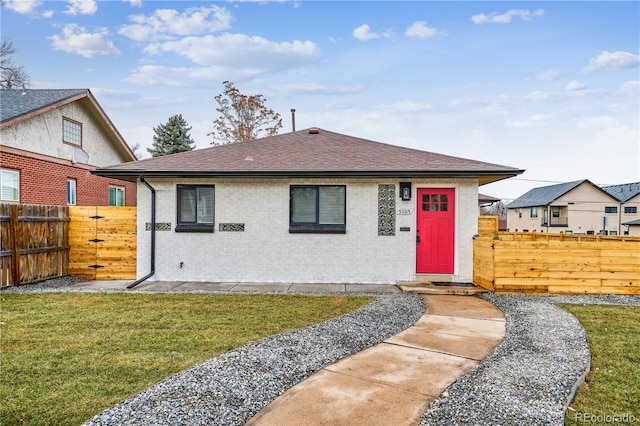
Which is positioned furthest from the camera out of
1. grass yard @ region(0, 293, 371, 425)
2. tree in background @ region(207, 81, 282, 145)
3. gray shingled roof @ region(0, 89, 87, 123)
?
tree in background @ region(207, 81, 282, 145)

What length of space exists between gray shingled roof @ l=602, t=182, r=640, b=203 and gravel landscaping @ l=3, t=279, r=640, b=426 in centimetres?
4613

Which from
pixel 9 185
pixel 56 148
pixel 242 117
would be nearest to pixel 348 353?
pixel 9 185

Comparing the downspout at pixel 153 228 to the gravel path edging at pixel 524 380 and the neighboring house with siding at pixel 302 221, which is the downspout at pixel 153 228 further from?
the gravel path edging at pixel 524 380

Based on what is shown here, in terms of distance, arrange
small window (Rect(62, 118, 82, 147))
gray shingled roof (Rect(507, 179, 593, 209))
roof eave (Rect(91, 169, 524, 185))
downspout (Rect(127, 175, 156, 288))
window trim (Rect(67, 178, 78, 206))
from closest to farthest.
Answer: roof eave (Rect(91, 169, 524, 185)) < downspout (Rect(127, 175, 156, 288)) < small window (Rect(62, 118, 82, 147)) < window trim (Rect(67, 178, 78, 206)) < gray shingled roof (Rect(507, 179, 593, 209))

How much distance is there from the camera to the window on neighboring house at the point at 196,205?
9125mm

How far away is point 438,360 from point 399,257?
4.94 metres

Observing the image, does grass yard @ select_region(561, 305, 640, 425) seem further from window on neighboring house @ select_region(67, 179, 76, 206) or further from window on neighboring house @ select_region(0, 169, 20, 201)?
window on neighboring house @ select_region(67, 179, 76, 206)

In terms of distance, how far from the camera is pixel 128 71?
45.9ft

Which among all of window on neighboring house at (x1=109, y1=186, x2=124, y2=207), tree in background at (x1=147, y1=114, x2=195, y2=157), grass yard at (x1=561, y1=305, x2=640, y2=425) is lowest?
grass yard at (x1=561, y1=305, x2=640, y2=425)

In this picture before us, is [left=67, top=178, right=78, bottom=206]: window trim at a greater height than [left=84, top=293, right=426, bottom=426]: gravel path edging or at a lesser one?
greater

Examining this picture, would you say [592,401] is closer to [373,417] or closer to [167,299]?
[373,417]

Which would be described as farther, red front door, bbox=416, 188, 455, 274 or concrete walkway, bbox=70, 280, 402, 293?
red front door, bbox=416, 188, 455, 274

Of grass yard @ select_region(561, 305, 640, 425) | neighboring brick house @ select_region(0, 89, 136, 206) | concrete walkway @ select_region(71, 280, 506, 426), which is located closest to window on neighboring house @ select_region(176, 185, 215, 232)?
concrete walkway @ select_region(71, 280, 506, 426)

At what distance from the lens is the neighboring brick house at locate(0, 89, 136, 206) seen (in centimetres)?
1238
